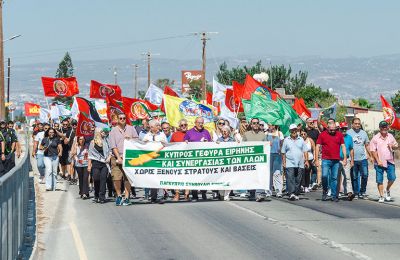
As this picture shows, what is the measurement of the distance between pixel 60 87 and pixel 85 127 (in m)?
11.5

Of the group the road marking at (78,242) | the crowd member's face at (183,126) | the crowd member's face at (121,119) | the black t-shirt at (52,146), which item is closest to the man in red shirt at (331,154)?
the crowd member's face at (183,126)

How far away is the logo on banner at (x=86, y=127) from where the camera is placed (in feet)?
68.4

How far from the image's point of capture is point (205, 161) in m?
18.7

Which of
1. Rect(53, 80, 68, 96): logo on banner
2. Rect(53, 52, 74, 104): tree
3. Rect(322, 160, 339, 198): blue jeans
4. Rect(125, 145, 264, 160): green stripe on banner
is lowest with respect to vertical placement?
Rect(322, 160, 339, 198): blue jeans

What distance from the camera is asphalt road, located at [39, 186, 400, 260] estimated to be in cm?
1134

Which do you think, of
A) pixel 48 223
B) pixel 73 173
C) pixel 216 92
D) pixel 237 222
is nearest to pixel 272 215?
pixel 237 222

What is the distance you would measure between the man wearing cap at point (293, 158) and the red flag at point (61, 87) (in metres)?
14.0

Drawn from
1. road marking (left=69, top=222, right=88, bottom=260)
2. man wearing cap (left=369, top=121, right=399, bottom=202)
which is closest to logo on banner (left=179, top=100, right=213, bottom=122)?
man wearing cap (left=369, top=121, right=399, bottom=202)

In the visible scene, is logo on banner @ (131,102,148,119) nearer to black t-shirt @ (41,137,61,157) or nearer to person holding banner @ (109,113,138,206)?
black t-shirt @ (41,137,61,157)

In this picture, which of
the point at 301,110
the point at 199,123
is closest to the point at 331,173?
the point at 199,123

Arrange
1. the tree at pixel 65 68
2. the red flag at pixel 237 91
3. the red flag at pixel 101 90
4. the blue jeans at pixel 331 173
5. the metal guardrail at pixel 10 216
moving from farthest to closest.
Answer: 1. the tree at pixel 65 68
2. the red flag at pixel 237 91
3. the red flag at pixel 101 90
4. the blue jeans at pixel 331 173
5. the metal guardrail at pixel 10 216

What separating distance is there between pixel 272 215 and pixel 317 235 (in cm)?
285

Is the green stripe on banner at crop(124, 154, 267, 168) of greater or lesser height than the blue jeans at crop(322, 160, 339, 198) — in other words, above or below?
above

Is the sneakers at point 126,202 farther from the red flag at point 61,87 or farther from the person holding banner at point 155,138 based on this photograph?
the red flag at point 61,87
